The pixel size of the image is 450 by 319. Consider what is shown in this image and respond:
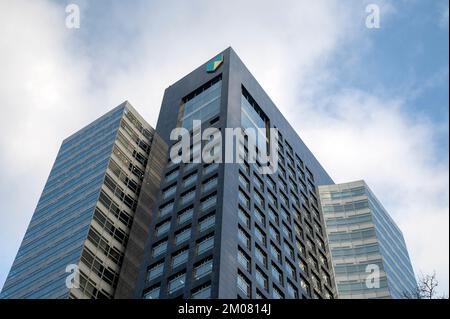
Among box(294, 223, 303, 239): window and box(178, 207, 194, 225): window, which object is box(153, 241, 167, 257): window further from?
box(294, 223, 303, 239): window

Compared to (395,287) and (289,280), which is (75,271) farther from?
(395,287)

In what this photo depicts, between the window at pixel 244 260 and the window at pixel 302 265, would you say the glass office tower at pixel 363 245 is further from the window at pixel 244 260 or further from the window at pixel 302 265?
the window at pixel 244 260

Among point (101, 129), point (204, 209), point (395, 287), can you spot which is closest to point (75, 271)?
point (204, 209)

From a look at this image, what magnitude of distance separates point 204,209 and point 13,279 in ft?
92.4

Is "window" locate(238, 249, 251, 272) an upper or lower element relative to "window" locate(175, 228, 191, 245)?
lower

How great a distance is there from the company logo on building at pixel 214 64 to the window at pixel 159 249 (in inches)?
1537

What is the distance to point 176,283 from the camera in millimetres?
70625

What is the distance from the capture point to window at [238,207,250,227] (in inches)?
3100

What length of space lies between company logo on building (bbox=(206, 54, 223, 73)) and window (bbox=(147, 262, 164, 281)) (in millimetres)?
43010

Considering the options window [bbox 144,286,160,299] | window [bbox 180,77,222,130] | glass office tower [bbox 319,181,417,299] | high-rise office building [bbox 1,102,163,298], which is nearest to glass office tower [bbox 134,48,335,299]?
window [bbox 144,286,160,299]

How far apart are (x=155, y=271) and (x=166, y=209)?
40.5 feet

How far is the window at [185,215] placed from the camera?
80.0 metres

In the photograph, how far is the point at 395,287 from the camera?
104m

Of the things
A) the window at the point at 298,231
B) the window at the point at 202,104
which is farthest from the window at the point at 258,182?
the window at the point at 202,104
